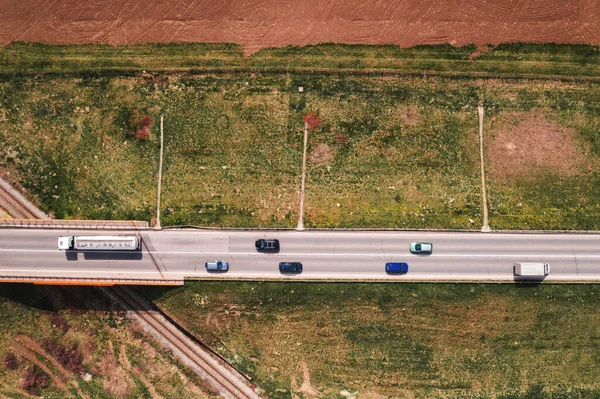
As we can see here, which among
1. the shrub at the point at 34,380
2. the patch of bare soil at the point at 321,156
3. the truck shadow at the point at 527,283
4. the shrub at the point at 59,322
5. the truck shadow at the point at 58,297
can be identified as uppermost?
the patch of bare soil at the point at 321,156

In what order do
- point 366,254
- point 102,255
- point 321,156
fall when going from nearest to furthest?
point 102,255, point 366,254, point 321,156

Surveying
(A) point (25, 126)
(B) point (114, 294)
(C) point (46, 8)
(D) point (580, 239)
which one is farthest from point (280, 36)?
(D) point (580, 239)

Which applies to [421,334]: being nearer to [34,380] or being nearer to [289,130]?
[289,130]

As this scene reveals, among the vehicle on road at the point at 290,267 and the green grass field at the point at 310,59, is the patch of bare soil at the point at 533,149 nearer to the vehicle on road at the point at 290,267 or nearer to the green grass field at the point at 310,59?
the green grass field at the point at 310,59

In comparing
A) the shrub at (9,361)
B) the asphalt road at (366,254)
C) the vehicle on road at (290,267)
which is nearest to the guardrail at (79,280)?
the asphalt road at (366,254)

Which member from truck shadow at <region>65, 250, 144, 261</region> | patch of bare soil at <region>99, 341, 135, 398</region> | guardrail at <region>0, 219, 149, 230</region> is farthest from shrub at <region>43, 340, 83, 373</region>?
guardrail at <region>0, 219, 149, 230</region>

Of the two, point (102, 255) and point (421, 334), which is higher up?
point (102, 255)

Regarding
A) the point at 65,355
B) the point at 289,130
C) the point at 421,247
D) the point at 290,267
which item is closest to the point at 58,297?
the point at 65,355
